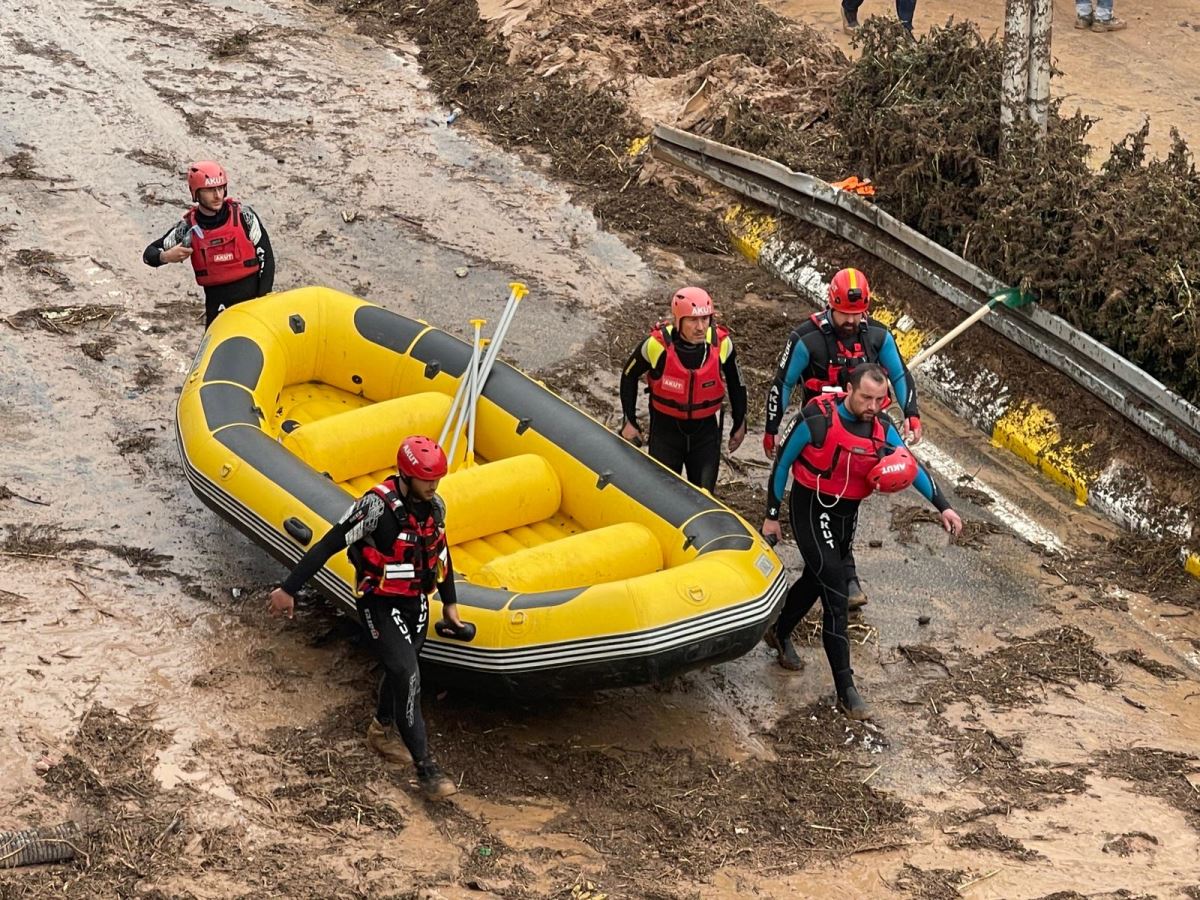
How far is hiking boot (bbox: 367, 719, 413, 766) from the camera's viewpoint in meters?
6.80

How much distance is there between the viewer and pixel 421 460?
20.1 ft

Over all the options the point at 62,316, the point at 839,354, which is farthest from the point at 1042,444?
the point at 62,316

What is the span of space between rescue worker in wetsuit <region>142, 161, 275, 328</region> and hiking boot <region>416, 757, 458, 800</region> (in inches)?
138

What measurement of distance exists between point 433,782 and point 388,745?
12.6 inches

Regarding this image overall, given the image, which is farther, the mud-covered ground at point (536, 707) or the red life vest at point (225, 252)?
the red life vest at point (225, 252)

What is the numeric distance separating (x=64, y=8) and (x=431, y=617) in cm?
1092

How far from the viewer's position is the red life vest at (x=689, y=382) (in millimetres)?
7824

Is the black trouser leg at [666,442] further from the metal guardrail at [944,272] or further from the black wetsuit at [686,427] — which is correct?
the metal guardrail at [944,272]

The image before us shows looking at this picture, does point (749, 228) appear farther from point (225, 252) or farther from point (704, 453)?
point (225, 252)

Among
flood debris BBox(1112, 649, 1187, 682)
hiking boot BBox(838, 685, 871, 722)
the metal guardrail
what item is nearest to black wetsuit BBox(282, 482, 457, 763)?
hiking boot BBox(838, 685, 871, 722)

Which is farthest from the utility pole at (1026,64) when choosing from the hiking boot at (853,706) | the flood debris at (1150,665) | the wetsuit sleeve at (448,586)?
the wetsuit sleeve at (448,586)

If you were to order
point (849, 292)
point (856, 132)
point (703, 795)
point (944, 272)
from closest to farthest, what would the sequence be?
point (703, 795) → point (849, 292) → point (944, 272) → point (856, 132)

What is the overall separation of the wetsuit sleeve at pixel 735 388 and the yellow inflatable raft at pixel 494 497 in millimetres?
583

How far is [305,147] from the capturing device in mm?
13188
